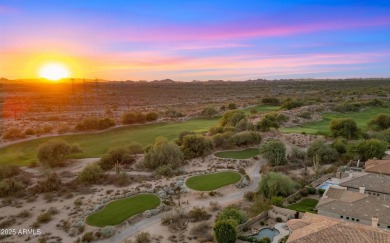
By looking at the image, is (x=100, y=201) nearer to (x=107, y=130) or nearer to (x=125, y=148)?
(x=125, y=148)

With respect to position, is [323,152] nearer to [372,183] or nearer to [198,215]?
[372,183]

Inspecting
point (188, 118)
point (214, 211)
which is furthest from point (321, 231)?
point (188, 118)

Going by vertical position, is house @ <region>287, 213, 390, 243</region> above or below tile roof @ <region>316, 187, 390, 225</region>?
above

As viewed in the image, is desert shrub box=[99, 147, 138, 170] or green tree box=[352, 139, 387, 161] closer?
green tree box=[352, 139, 387, 161]

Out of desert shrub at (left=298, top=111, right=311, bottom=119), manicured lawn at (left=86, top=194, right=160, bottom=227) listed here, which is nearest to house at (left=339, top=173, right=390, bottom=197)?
manicured lawn at (left=86, top=194, right=160, bottom=227)

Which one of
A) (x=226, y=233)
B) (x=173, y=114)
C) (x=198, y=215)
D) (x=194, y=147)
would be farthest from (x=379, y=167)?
(x=173, y=114)

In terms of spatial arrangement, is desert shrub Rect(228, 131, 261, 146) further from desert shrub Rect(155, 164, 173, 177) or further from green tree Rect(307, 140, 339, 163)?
desert shrub Rect(155, 164, 173, 177)

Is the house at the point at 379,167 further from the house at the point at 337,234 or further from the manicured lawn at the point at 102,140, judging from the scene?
the manicured lawn at the point at 102,140
